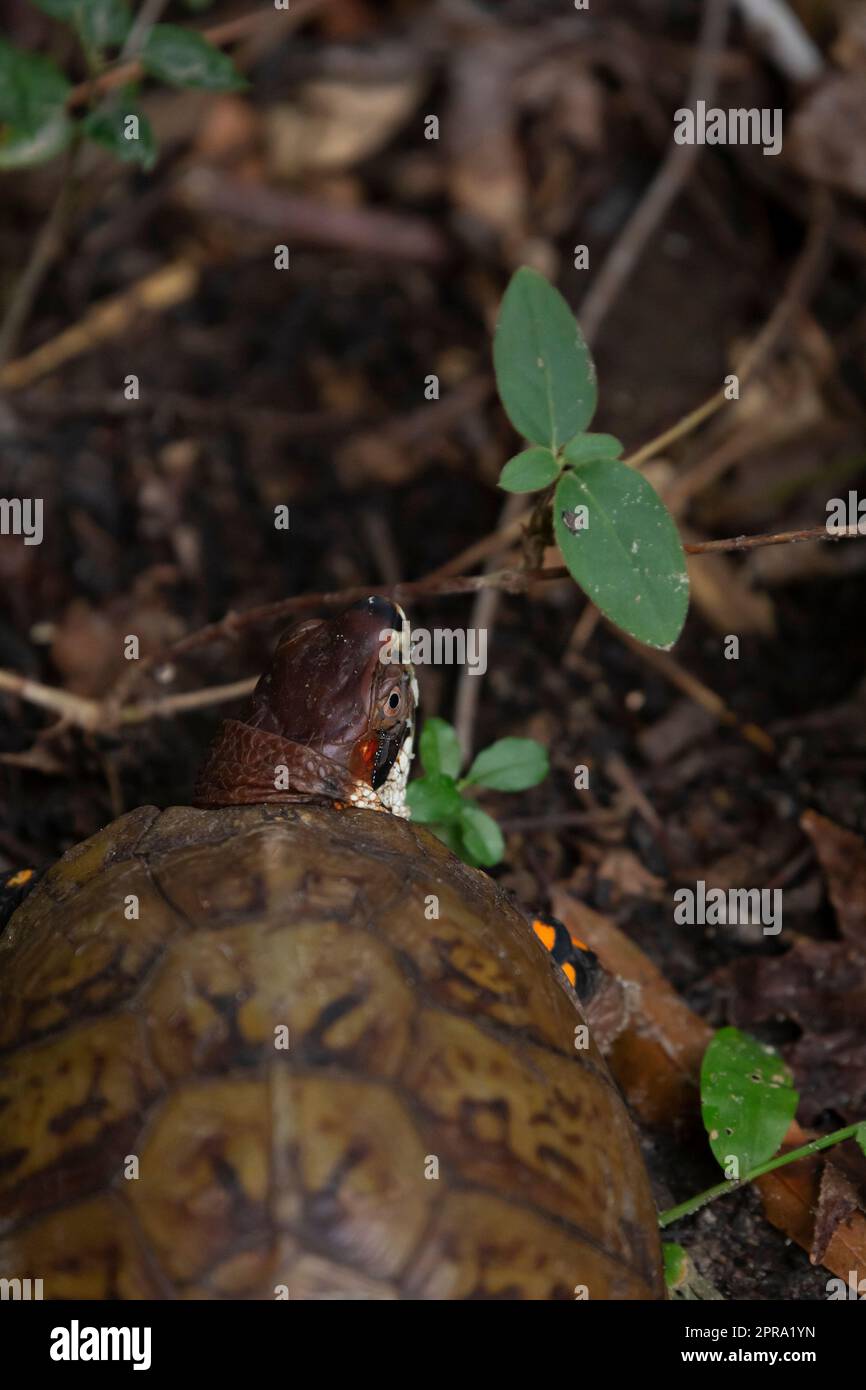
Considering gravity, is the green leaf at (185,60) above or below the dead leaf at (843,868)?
above

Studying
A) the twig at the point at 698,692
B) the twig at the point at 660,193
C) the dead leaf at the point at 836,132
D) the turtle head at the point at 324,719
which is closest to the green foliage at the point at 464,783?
the turtle head at the point at 324,719

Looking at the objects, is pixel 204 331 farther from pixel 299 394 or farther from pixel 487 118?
pixel 487 118

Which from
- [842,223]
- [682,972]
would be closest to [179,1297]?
[682,972]

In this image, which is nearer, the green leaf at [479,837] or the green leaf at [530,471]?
the green leaf at [530,471]

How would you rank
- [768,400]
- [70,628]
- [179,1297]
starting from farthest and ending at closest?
[768,400], [70,628], [179,1297]

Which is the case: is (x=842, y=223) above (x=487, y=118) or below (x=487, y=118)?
below

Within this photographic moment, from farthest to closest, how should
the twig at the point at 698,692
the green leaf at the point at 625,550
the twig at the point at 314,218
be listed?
the twig at the point at 314,218
the twig at the point at 698,692
the green leaf at the point at 625,550

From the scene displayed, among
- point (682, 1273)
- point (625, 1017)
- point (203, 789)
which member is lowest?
point (682, 1273)

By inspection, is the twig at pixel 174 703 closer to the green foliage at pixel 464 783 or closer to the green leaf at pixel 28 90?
the green foliage at pixel 464 783
